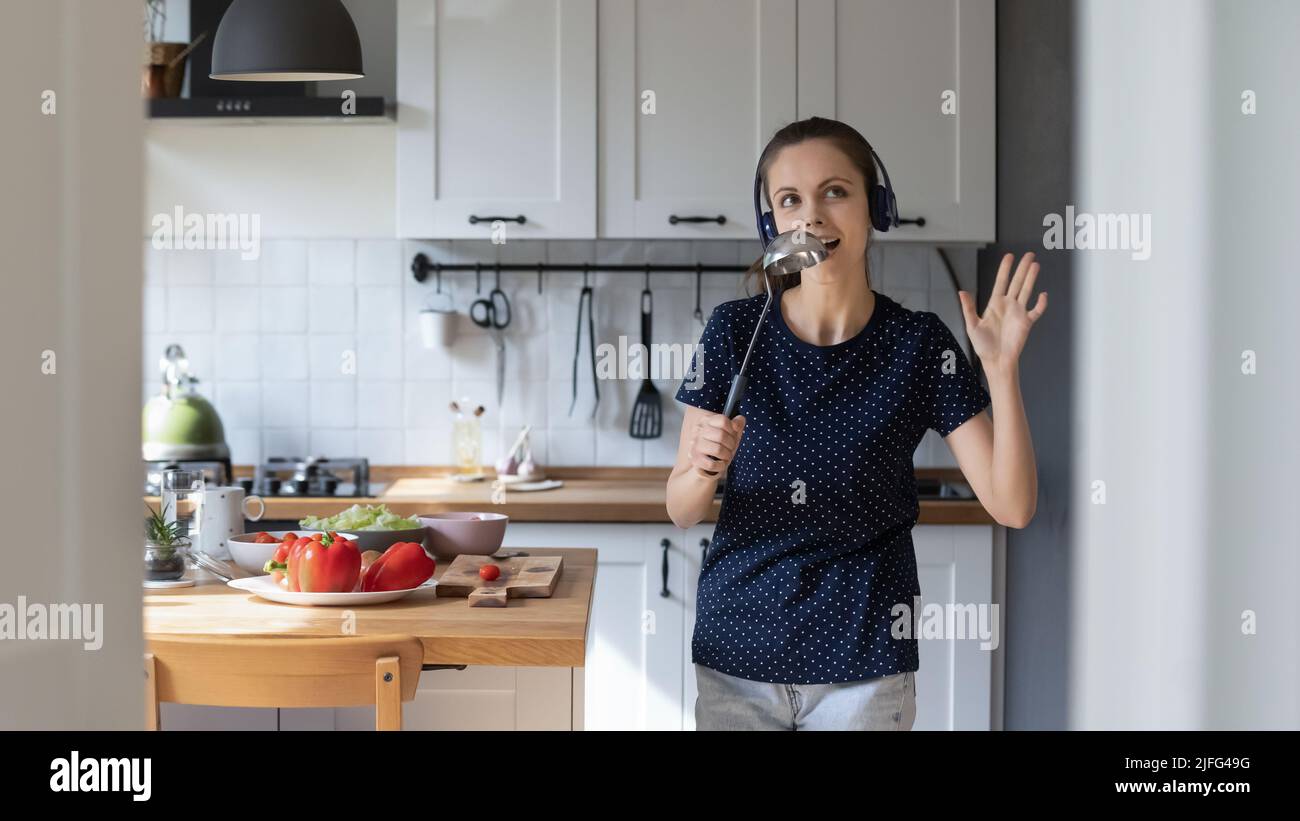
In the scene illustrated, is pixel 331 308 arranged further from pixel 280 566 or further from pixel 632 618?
pixel 280 566

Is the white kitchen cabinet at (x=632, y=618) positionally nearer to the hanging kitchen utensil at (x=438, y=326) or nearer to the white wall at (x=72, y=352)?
the hanging kitchen utensil at (x=438, y=326)

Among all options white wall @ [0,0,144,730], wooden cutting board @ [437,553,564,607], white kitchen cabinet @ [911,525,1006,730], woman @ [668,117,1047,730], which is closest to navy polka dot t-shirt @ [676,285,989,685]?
woman @ [668,117,1047,730]

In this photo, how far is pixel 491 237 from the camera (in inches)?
99.4

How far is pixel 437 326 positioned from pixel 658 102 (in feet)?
2.42

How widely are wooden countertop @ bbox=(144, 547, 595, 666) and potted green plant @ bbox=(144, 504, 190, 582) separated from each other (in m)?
0.06

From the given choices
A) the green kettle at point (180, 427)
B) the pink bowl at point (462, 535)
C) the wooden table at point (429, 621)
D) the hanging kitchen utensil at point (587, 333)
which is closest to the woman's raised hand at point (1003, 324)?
the wooden table at point (429, 621)

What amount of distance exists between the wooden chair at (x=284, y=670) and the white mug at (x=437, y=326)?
165 cm

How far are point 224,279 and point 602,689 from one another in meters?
1.35

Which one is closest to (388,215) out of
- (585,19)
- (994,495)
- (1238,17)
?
(585,19)

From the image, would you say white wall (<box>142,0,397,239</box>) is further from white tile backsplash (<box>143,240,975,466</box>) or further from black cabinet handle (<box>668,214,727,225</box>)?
black cabinet handle (<box>668,214,727,225</box>)

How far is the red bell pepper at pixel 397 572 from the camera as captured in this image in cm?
135

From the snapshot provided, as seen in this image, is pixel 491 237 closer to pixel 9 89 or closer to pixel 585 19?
pixel 585 19

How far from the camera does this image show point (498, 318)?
9.37ft
